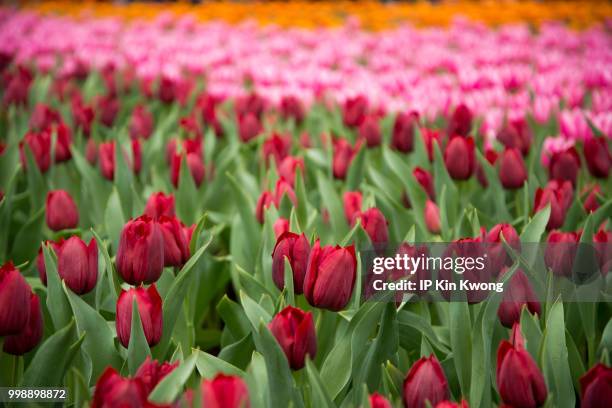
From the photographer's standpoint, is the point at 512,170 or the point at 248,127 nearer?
the point at 512,170

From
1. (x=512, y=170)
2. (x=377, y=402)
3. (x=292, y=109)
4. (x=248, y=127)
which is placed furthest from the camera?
(x=292, y=109)

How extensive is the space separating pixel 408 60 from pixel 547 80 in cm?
154

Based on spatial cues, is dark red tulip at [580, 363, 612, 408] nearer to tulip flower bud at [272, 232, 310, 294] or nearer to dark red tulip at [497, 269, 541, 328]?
dark red tulip at [497, 269, 541, 328]

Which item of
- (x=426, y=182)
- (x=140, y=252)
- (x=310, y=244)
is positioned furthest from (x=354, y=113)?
(x=140, y=252)

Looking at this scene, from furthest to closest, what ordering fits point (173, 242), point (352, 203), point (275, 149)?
point (275, 149)
point (352, 203)
point (173, 242)

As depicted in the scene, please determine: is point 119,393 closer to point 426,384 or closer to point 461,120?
point 426,384

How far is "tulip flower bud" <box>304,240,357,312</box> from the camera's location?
Answer: 1.08 metres

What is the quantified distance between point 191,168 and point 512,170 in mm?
931

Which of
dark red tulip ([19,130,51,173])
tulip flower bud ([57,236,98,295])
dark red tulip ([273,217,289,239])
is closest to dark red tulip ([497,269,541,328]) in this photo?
dark red tulip ([273,217,289,239])

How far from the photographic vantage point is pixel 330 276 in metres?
1.08

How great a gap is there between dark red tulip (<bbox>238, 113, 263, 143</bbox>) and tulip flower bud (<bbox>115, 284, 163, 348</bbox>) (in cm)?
154

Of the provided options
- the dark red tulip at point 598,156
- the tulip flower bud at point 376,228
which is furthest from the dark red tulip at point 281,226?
the dark red tulip at point 598,156

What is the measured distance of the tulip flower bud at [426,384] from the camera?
0.91 metres

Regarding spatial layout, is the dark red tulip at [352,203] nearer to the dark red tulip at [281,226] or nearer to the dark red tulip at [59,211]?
the dark red tulip at [281,226]
